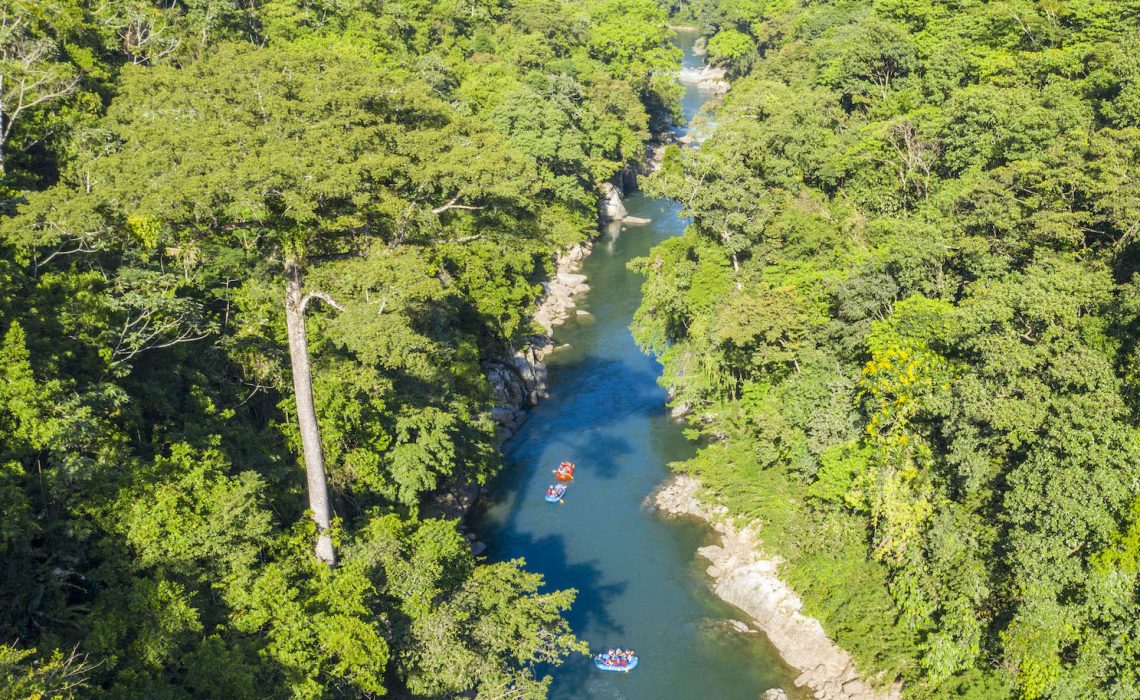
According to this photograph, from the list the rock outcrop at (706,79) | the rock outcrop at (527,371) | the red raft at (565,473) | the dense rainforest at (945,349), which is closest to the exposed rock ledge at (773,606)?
the dense rainforest at (945,349)

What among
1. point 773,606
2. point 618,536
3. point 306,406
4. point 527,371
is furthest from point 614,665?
point 527,371

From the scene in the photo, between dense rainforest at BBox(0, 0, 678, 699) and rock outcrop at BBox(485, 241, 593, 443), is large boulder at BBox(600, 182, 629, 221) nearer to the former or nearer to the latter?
rock outcrop at BBox(485, 241, 593, 443)

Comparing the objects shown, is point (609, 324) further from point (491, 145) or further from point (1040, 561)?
point (1040, 561)

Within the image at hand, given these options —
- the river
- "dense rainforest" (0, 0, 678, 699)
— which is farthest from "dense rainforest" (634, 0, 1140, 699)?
"dense rainforest" (0, 0, 678, 699)

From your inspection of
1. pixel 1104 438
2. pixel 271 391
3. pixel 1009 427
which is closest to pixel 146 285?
pixel 271 391

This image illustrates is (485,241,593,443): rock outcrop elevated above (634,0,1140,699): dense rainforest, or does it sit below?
below

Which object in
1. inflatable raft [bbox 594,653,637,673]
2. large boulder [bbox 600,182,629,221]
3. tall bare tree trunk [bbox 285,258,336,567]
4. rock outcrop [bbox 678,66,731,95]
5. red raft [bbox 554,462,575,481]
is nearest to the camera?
tall bare tree trunk [bbox 285,258,336,567]
